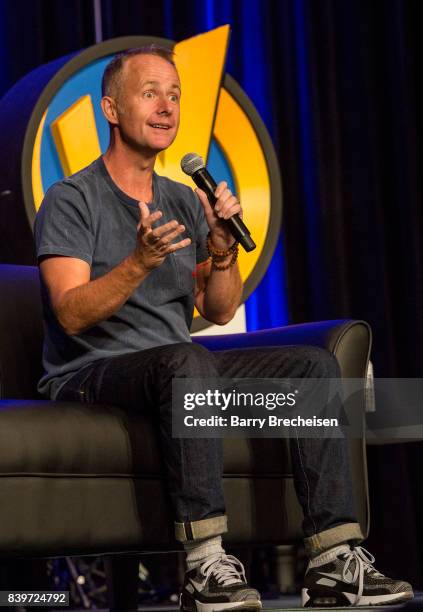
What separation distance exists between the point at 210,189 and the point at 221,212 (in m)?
0.06

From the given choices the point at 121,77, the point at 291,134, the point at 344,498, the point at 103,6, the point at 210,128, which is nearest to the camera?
the point at 344,498

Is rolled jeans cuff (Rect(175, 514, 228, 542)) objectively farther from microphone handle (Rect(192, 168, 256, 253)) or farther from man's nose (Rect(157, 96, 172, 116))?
man's nose (Rect(157, 96, 172, 116))

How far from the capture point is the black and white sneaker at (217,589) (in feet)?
4.58

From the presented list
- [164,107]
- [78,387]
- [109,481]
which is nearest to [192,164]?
[164,107]

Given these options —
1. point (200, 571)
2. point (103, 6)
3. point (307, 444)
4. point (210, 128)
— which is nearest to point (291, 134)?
point (210, 128)

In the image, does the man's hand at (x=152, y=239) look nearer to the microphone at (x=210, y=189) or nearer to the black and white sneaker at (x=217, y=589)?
the microphone at (x=210, y=189)

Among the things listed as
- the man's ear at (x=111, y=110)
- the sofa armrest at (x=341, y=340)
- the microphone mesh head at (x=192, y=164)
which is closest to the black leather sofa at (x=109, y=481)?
the sofa armrest at (x=341, y=340)

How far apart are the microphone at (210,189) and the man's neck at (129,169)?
16cm

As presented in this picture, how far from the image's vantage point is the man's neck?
1.89 m

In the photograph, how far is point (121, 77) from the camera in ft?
6.27

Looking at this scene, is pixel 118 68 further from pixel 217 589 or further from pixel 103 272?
pixel 217 589

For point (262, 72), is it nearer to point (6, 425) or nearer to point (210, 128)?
point (210, 128)

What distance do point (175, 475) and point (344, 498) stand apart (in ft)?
0.87

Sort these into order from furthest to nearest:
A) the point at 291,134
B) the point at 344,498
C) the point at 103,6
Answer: the point at 291,134 → the point at 103,6 → the point at 344,498
